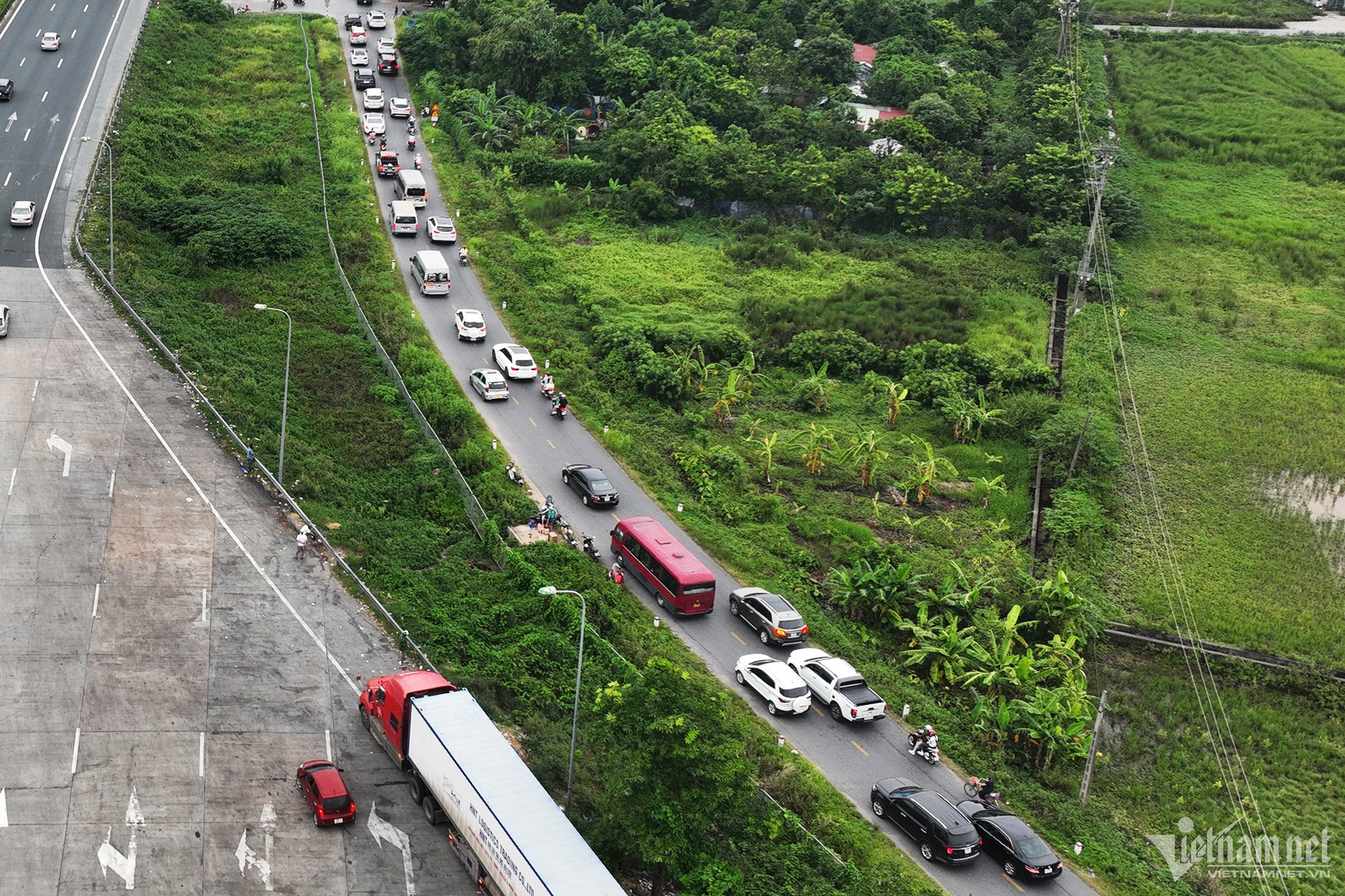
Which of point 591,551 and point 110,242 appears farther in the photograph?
point 110,242

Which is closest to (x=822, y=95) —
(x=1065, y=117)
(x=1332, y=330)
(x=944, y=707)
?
(x=1065, y=117)

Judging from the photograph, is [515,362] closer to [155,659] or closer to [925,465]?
[925,465]

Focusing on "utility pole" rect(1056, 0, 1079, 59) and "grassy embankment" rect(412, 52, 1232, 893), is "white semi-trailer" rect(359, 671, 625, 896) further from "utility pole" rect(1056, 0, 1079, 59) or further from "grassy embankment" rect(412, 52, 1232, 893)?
"utility pole" rect(1056, 0, 1079, 59)

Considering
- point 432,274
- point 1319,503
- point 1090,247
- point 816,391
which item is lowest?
point 1319,503

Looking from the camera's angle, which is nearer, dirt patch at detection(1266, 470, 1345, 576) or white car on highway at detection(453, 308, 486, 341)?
dirt patch at detection(1266, 470, 1345, 576)

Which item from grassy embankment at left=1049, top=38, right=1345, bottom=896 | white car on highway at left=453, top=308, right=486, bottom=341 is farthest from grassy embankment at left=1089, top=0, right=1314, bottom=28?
white car on highway at left=453, top=308, right=486, bottom=341

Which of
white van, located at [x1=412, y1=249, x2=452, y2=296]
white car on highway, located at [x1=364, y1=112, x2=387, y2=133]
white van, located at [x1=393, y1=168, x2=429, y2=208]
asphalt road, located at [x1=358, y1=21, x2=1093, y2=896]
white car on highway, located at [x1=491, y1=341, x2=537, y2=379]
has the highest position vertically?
white car on highway, located at [x1=364, y1=112, x2=387, y2=133]

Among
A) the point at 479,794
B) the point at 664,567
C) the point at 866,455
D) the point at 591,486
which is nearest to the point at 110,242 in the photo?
the point at 591,486
